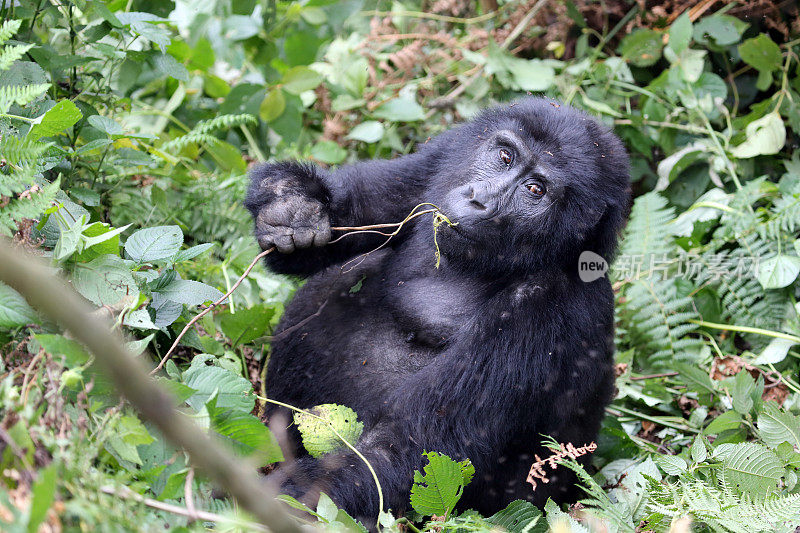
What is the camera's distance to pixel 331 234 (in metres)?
3.50

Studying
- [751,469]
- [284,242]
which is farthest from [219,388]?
[751,469]

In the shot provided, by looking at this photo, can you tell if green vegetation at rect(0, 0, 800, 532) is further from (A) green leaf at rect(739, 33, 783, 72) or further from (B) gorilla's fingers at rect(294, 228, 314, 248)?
(B) gorilla's fingers at rect(294, 228, 314, 248)

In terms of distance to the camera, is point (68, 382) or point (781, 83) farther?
point (781, 83)

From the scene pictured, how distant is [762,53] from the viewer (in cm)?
534

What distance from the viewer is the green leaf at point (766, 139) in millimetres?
5199

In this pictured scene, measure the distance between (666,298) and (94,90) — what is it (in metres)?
3.53

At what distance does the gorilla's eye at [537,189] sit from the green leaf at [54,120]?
→ 186cm

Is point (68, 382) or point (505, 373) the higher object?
point (68, 382)

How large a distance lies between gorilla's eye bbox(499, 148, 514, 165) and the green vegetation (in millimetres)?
1316

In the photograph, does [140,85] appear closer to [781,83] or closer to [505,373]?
[505,373]

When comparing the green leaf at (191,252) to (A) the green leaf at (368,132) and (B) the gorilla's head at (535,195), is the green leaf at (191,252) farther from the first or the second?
(A) the green leaf at (368,132)

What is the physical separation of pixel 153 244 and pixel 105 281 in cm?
32

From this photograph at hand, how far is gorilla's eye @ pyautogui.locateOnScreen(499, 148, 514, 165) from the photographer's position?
3523 millimetres

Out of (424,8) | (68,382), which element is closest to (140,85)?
(424,8)
